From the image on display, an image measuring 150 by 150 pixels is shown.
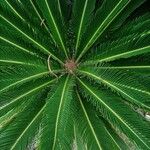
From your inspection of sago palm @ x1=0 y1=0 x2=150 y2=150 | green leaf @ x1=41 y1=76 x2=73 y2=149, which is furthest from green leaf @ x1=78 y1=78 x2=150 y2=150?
green leaf @ x1=41 y1=76 x2=73 y2=149

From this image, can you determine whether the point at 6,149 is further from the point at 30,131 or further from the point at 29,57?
the point at 29,57

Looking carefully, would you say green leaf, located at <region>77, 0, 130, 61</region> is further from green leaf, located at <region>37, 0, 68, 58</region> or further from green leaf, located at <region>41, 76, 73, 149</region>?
green leaf, located at <region>41, 76, 73, 149</region>

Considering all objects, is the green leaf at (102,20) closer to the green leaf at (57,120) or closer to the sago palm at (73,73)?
the sago palm at (73,73)

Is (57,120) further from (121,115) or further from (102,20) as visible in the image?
(102,20)

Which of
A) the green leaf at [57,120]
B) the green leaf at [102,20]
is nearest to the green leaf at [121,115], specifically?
the green leaf at [57,120]

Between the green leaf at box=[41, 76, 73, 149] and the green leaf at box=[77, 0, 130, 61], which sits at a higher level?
the green leaf at box=[77, 0, 130, 61]

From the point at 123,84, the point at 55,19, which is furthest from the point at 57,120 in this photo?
the point at 55,19

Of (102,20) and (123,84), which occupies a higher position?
(102,20)

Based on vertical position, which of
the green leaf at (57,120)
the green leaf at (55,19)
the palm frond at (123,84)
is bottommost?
the green leaf at (57,120)
